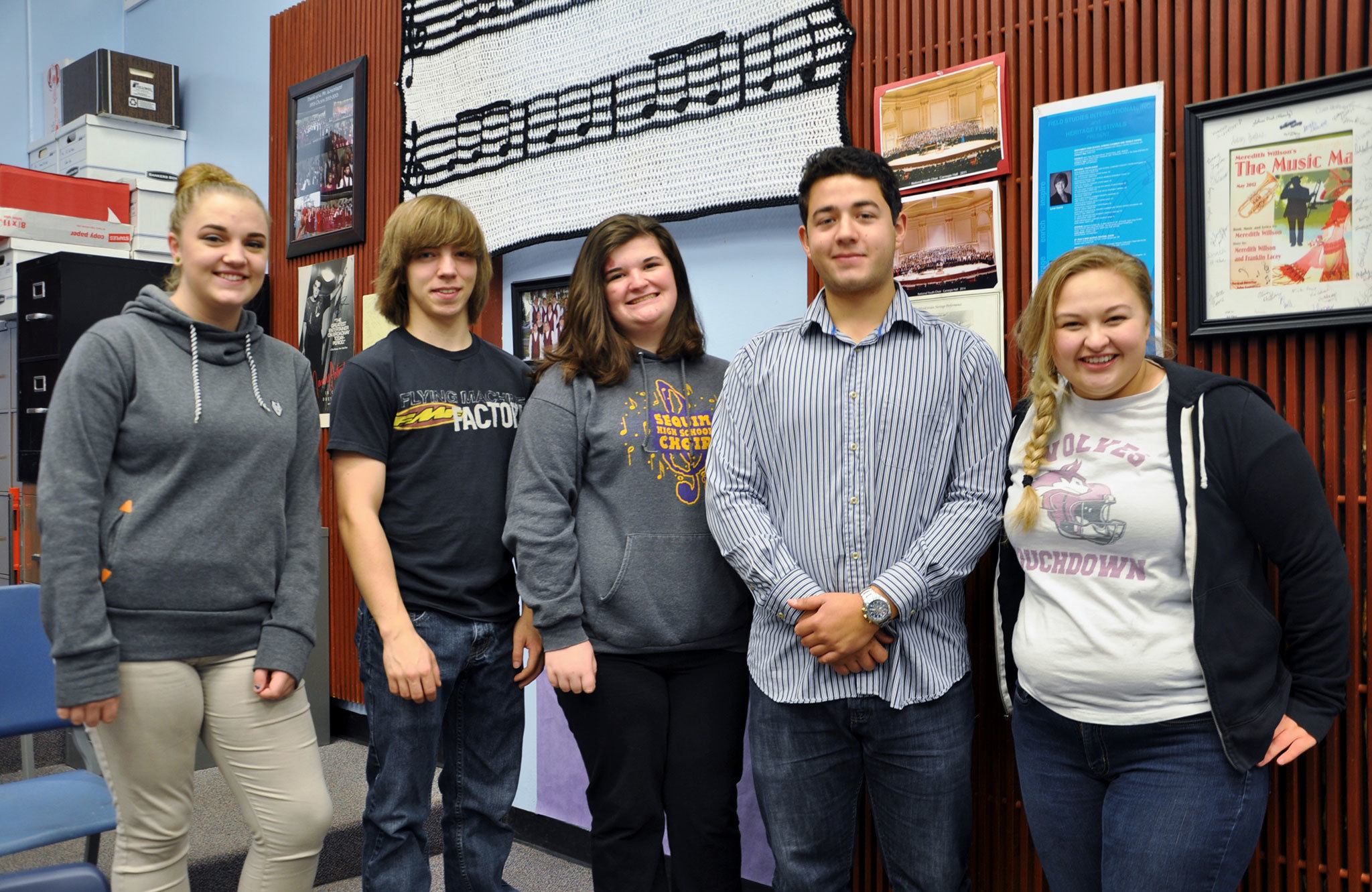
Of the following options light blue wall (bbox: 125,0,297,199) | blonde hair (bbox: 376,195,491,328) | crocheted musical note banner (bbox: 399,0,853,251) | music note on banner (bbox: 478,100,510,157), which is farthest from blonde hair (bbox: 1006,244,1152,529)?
light blue wall (bbox: 125,0,297,199)

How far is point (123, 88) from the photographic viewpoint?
14.1 ft

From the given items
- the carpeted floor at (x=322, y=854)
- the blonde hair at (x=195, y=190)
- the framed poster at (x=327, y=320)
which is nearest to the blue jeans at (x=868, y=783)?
the carpeted floor at (x=322, y=854)

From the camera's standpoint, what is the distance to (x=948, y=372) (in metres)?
1.61

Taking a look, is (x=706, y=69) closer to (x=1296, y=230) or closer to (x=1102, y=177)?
(x=1102, y=177)

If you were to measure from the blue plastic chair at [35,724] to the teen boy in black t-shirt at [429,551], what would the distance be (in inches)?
24.6

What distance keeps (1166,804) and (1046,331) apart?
0.68 meters

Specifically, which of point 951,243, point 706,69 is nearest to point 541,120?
point 706,69

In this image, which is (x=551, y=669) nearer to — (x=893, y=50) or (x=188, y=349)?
(x=188, y=349)

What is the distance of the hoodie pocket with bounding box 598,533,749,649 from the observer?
5.49 ft

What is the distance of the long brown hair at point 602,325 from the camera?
5.82 feet

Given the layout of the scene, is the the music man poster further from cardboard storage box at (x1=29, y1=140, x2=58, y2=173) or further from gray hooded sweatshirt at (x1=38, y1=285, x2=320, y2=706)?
cardboard storage box at (x1=29, y1=140, x2=58, y2=173)

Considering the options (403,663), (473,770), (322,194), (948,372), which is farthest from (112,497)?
(322,194)

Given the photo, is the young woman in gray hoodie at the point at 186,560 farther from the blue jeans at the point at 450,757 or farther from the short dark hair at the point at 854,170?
the short dark hair at the point at 854,170

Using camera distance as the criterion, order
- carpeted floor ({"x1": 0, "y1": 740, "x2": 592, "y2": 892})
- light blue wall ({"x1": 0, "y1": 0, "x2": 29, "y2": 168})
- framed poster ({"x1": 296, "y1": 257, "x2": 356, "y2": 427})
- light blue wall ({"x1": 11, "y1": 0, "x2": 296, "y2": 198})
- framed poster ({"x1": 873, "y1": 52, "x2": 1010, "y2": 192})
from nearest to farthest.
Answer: framed poster ({"x1": 873, "y1": 52, "x2": 1010, "y2": 192}) < carpeted floor ({"x1": 0, "y1": 740, "x2": 592, "y2": 892}) < framed poster ({"x1": 296, "y1": 257, "x2": 356, "y2": 427}) < light blue wall ({"x1": 11, "y1": 0, "x2": 296, "y2": 198}) < light blue wall ({"x1": 0, "y1": 0, "x2": 29, "y2": 168})
